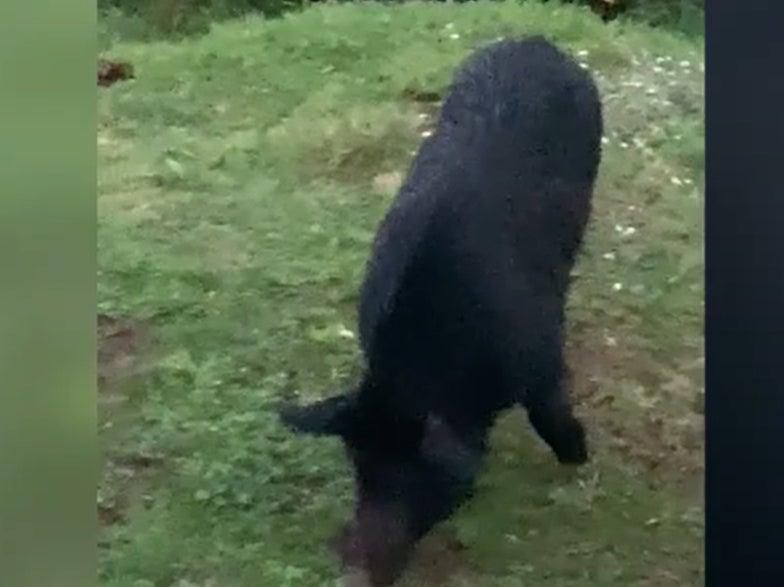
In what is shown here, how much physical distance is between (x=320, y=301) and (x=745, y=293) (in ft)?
1.53

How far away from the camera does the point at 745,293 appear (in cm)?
128

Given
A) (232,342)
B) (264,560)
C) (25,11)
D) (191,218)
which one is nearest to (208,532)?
(264,560)

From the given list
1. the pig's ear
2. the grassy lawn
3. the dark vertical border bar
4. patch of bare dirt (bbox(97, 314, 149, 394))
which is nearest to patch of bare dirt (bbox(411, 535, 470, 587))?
the grassy lawn

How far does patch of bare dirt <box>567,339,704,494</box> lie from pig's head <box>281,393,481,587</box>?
5.6 inches

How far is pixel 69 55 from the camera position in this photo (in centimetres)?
134

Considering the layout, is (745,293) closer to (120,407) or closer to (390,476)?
(390,476)

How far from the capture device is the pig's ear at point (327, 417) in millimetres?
1289

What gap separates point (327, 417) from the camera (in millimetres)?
1291

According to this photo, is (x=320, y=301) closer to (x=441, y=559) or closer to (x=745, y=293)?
(x=441, y=559)

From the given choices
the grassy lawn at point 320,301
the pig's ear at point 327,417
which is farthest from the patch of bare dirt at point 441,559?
the pig's ear at point 327,417

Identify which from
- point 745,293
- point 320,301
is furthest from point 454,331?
point 745,293

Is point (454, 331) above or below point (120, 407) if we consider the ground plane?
above

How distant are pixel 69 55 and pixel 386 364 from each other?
51 cm

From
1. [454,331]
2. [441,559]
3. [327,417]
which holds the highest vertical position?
[454,331]
